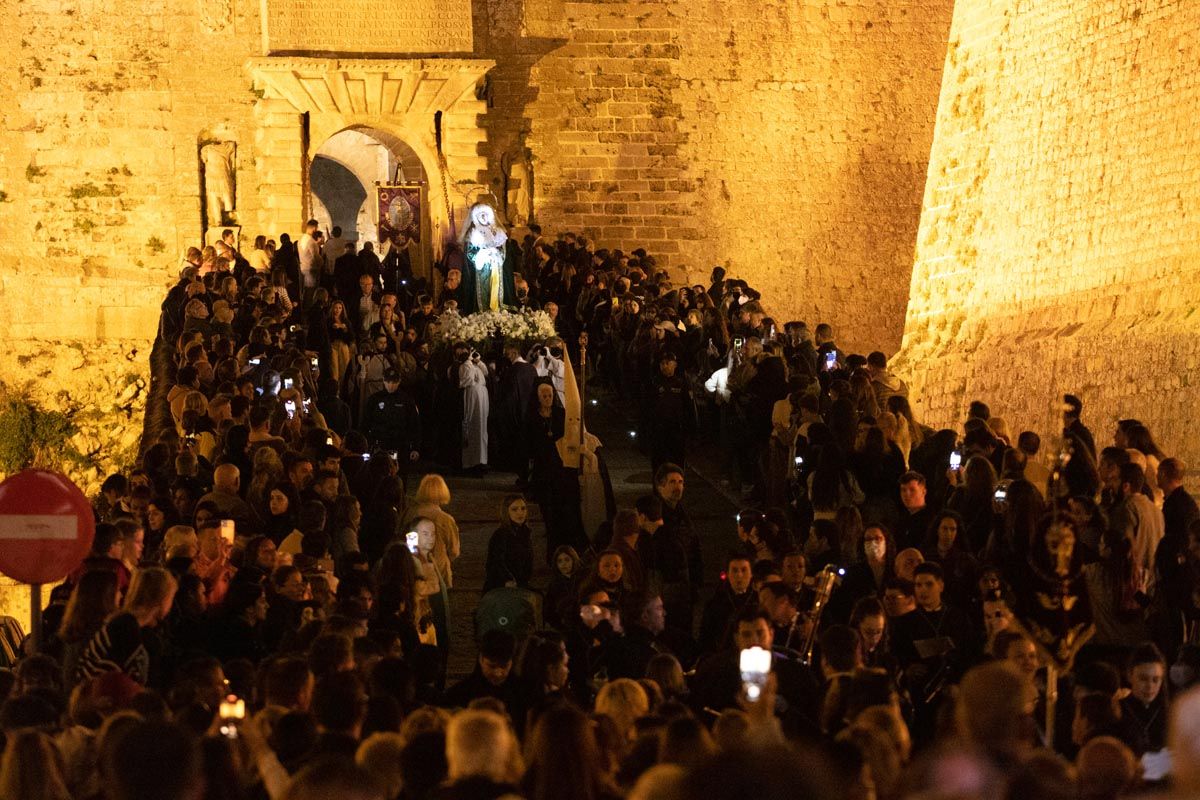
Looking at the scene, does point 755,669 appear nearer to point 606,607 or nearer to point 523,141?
point 606,607

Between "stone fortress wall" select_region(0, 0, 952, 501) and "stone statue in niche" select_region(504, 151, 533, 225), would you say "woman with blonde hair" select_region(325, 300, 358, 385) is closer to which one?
"stone fortress wall" select_region(0, 0, 952, 501)

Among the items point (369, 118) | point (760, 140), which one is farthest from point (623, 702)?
point (760, 140)

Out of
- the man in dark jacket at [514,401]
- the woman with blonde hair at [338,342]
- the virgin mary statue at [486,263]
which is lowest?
the man in dark jacket at [514,401]

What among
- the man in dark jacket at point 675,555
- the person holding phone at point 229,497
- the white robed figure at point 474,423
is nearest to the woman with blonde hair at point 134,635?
the man in dark jacket at point 675,555

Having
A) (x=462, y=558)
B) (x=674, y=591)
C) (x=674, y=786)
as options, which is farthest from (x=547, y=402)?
(x=674, y=786)

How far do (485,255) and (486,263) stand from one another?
9cm

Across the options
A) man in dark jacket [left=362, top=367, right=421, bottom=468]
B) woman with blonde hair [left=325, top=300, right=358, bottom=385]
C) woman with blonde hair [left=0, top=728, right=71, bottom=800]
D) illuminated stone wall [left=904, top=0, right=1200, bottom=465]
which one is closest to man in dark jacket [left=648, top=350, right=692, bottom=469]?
man in dark jacket [left=362, top=367, right=421, bottom=468]

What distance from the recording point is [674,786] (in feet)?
14.6

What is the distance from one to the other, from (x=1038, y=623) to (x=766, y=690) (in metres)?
2.72

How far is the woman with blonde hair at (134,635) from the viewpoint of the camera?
8391mm

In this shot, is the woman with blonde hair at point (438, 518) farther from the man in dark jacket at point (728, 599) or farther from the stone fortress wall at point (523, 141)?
the stone fortress wall at point (523, 141)

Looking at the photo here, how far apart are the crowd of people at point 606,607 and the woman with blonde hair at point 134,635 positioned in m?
0.01

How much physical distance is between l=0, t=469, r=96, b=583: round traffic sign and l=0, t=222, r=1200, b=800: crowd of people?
16 centimetres

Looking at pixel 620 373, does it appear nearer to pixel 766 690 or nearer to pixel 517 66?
pixel 517 66
